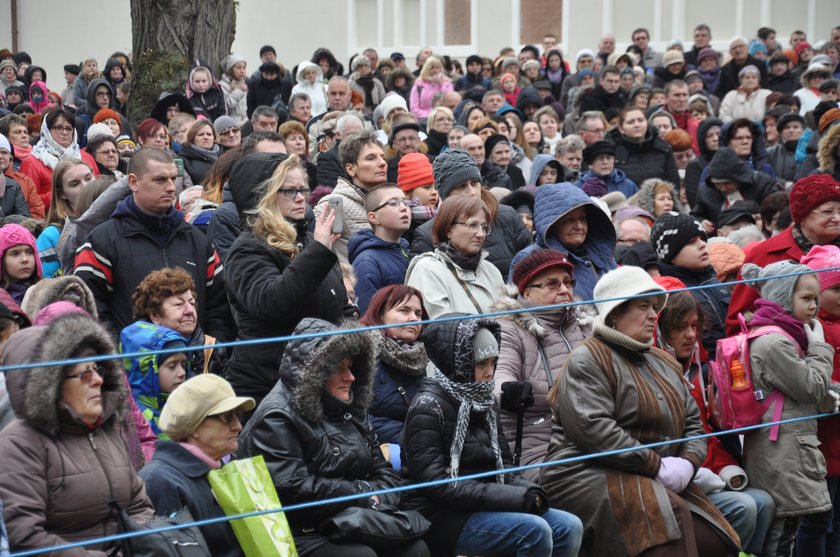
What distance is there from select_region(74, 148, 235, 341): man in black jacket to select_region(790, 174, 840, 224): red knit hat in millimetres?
3315

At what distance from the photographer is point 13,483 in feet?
13.5

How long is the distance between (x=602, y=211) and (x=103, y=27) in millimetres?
22392

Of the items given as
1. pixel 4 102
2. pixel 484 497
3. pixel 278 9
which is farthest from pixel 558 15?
pixel 484 497

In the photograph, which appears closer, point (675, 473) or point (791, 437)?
point (675, 473)

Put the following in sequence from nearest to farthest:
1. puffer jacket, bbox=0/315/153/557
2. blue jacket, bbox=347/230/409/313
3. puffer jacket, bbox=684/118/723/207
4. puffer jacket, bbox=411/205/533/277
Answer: puffer jacket, bbox=0/315/153/557
blue jacket, bbox=347/230/409/313
puffer jacket, bbox=411/205/533/277
puffer jacket, bbox=684/118/723/207

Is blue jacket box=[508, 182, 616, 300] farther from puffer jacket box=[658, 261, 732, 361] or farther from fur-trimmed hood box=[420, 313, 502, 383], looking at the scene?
fur-trimmed hood box=[420, 313, 502, 383]

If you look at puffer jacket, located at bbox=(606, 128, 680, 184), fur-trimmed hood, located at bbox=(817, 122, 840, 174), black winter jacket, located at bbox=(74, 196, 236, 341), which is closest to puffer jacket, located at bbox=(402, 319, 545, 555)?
black winter jacket, located at bbox=(74, 196, 236, 341)

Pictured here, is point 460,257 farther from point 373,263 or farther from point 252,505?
point 252,505

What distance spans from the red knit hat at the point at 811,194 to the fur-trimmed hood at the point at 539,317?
185cm

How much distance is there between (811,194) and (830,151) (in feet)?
6.90

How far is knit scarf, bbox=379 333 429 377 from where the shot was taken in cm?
568

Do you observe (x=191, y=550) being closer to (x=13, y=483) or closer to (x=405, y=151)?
(x=13, y=483)

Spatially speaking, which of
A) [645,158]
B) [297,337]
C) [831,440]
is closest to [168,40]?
[645,158]

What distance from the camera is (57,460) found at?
13.9ft
